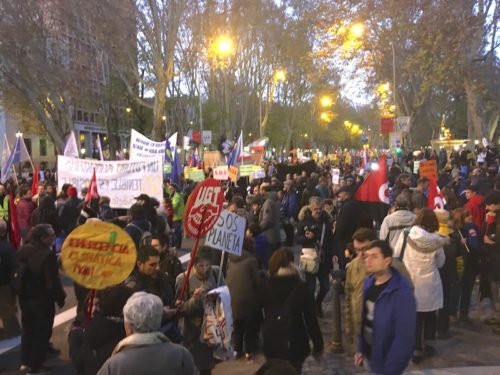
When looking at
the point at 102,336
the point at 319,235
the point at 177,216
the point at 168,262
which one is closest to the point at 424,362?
the point at 319,235

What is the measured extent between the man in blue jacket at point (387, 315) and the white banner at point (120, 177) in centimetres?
668

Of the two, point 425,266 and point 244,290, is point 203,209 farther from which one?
point 425,266

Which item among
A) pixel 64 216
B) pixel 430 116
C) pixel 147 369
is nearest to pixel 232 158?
pixel 64 216

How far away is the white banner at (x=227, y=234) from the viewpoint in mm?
5797

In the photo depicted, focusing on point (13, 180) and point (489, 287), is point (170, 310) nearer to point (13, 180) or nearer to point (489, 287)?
point (489, 287)

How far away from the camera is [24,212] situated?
11.0m

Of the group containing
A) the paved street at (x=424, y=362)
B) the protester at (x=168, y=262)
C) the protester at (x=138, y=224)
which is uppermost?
the protester at (x=138, y=224)

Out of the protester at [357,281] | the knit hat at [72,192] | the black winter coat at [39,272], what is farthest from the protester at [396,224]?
the knit hat at [72,192]

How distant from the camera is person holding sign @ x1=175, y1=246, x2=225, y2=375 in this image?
468 cm

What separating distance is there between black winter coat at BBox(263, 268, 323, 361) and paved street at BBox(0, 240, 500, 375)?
3.61 ft

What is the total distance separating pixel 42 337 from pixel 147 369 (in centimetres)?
345

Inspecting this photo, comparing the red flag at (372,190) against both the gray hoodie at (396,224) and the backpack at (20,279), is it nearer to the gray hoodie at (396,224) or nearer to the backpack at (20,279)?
the gray hoodie at (396,224)

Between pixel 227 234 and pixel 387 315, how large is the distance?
2.32 meters

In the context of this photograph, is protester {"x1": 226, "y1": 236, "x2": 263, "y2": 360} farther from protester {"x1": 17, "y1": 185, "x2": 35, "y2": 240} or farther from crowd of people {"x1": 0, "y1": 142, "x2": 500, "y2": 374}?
protester {"x1": 17, "y1": 185, "x2": 35, "y2": 240}
